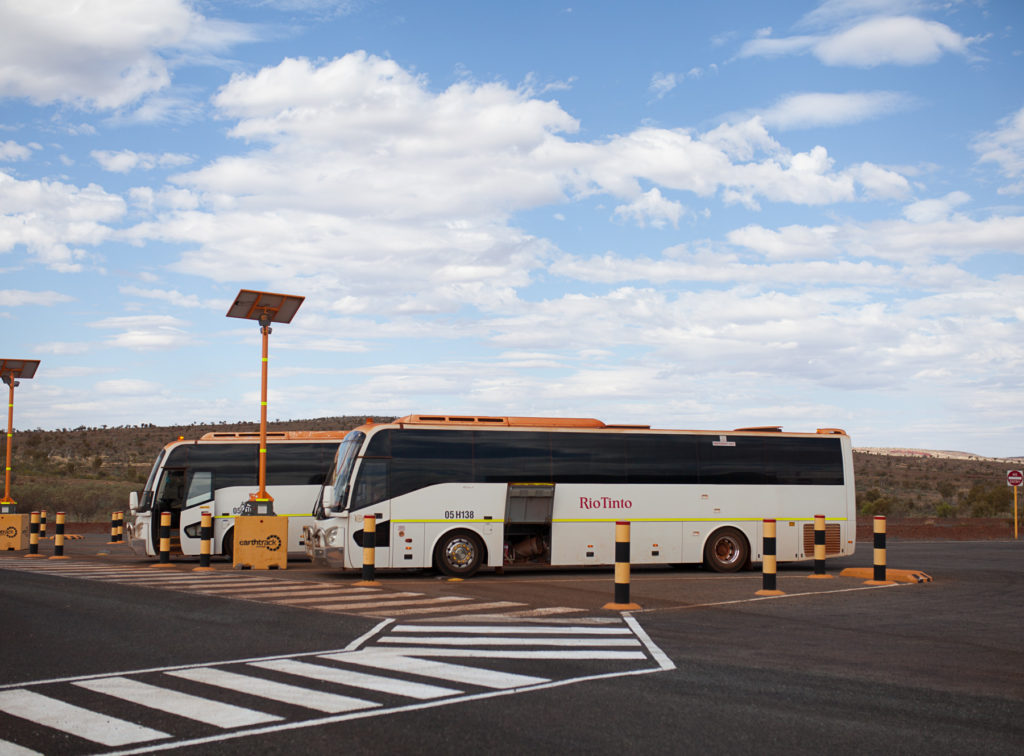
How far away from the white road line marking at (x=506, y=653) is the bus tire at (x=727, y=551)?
42.7 ft

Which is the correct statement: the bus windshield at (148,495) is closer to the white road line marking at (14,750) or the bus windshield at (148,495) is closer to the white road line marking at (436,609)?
the white road line marking at (436,609)

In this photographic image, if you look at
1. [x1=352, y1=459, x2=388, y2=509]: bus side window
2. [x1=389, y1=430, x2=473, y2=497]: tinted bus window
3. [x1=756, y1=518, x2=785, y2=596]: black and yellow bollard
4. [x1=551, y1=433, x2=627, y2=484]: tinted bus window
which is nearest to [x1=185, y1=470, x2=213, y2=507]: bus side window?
[x1=352, y1=459, x2=388, y2=509]: bus side window

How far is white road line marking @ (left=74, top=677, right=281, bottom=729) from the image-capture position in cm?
641

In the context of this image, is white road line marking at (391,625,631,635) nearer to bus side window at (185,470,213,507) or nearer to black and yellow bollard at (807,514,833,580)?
black and yellow bollard at (807,514,833,580)

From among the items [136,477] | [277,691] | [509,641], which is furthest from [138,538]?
[136,477]

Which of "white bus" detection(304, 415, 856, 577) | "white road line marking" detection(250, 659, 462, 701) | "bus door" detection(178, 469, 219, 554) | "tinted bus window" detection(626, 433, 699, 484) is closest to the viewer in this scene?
"white road line marking" detection(250, 659, 462, 701)

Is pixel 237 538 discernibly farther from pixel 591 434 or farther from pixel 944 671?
pixel 944 671

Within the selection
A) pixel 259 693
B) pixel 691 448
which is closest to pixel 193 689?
pixel 259 693

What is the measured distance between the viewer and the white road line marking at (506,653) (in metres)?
8.90

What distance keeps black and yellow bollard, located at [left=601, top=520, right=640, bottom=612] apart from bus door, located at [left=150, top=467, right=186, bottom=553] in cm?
1528

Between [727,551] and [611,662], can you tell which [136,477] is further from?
[611,662]

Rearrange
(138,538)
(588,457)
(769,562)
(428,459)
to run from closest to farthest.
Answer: (769,562) → (428,459) → (588,457) → (138,538)

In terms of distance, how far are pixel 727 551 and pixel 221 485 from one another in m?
12.3

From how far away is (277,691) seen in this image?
729 cm
